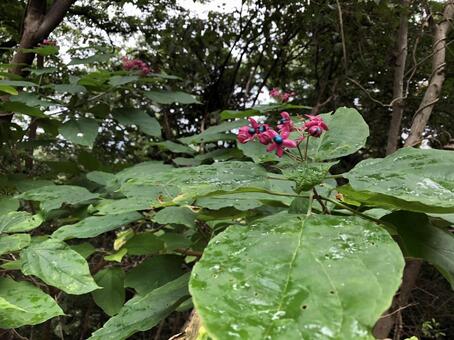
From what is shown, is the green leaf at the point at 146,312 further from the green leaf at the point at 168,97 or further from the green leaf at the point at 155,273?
the green leaf at the point at 168,97

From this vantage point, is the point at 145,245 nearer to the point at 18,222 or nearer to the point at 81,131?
the point at 18,222

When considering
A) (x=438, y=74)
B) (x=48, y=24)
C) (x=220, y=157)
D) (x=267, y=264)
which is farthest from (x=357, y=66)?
(x=267, y=264)

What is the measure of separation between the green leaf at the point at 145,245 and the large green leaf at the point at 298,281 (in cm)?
77

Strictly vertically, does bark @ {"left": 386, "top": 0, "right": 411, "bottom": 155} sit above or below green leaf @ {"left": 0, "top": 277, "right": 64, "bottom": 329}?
above

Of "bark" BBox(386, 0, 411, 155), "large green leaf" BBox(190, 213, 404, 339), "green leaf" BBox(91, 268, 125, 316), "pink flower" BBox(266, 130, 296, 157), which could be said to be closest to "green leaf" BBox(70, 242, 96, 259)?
"green leaf" BBox(91, 268, 125, 316)

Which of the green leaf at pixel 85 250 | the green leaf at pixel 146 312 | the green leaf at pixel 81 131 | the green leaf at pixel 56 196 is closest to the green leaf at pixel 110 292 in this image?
the green leaf at pixel 85 250

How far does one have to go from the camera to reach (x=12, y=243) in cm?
104

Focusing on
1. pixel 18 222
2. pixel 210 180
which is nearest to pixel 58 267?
pixel 18 222

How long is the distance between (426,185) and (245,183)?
0.25 meters

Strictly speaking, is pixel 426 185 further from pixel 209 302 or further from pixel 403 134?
pixel 403 134

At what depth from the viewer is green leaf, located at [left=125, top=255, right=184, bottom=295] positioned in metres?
1.17

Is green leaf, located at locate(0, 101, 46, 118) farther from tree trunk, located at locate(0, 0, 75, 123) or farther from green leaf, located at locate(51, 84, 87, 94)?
tree trunk, located at locate(0, 0, 75, 123)

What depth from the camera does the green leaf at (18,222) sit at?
3.68 ft

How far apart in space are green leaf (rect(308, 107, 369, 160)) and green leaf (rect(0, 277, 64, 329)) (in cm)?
64
